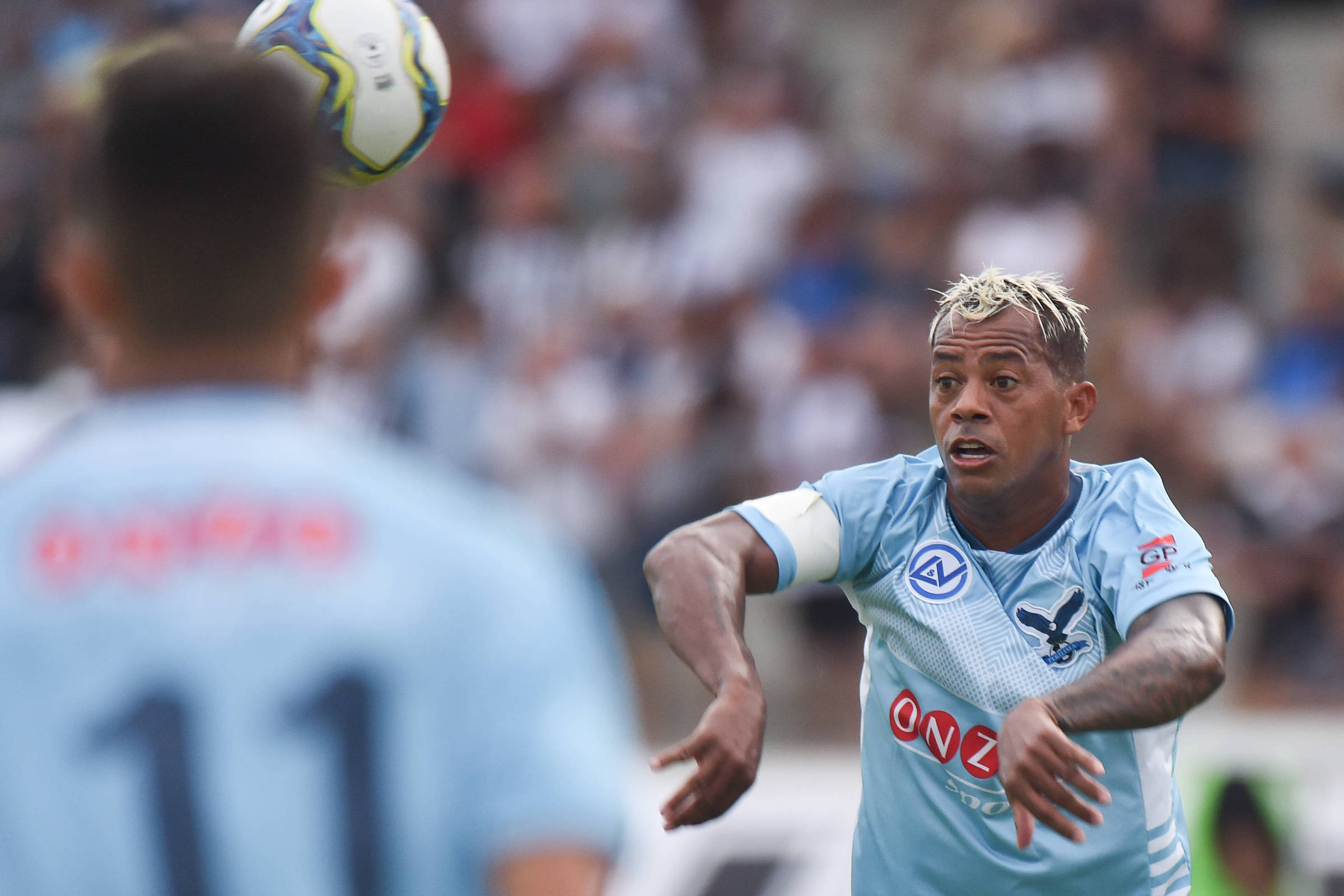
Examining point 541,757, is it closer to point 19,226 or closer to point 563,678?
point 563,678

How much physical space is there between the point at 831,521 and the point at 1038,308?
2.39 feet

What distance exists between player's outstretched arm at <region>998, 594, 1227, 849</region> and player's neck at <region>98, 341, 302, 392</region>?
189 cm

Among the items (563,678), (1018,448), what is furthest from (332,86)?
(563,678)

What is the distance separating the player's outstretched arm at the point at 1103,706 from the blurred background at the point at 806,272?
4.97 m

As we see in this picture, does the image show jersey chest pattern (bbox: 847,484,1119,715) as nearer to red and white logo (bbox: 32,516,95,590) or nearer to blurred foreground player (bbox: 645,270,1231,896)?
blurred foreground player (bbox: 645,270,1231,896)

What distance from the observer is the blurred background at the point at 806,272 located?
991cm

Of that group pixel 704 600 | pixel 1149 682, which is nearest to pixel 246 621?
pixel 704 600

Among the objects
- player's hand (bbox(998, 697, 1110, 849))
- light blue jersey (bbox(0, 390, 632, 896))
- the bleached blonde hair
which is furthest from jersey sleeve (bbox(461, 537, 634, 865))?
the bleached blonde hair

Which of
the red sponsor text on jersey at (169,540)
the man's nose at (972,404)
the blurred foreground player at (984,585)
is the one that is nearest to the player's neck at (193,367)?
the red sponsor text on jersey at (169,540)

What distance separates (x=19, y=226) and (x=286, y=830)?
1090 cm

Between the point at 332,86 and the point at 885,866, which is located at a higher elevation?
the point at 332,86

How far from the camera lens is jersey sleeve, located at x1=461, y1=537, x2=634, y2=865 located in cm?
187

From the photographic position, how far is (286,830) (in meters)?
1.82

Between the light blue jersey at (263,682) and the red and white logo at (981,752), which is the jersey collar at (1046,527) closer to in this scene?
the red and white logo at (981,752)
